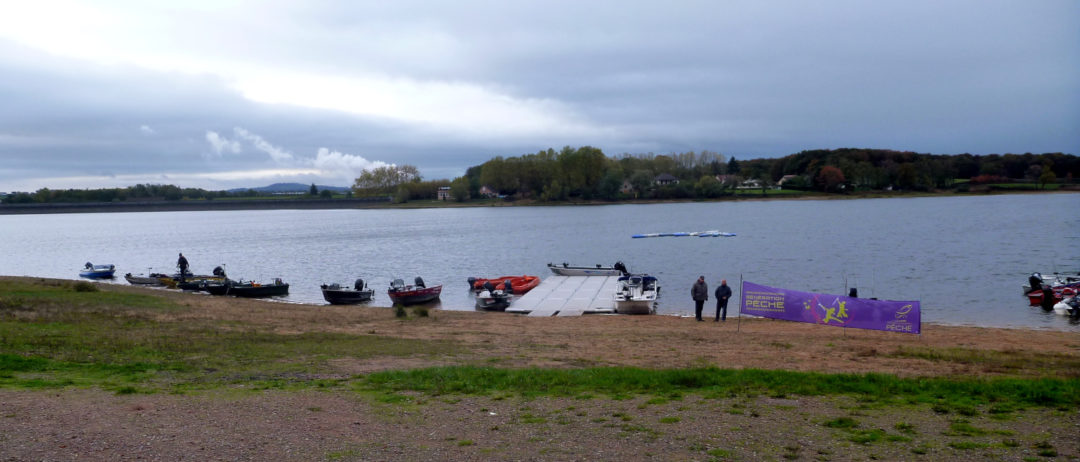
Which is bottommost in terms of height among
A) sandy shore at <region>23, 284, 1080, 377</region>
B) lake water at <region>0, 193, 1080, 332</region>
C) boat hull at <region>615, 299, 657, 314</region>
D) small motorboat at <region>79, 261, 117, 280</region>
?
lake water at <region>0, 193, 1080, 332</region>

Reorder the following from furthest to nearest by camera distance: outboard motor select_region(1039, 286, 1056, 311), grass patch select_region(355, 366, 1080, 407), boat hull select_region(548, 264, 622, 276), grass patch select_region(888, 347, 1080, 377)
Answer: boat hull select_region(548, 264, 622, 276) < outboard motor select_region(1039, 286, 1056, 311) < grass patch select_region(888, 347, 1080, 377) < grass patch select_region(355, 366, 1080, 407)

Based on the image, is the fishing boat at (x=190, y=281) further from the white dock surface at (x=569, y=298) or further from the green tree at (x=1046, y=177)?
the green tree at (x=1046, y=177)

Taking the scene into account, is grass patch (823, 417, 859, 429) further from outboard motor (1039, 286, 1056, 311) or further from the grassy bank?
outboard motor (1039, 286, 1056, 311)

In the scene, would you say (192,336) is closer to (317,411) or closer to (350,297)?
(317,411)

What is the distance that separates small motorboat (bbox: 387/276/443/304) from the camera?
36.0 metres

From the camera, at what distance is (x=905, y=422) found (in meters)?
8.97

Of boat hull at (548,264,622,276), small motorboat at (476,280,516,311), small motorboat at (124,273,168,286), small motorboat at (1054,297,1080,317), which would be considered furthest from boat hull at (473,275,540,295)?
small motorboat at (1054,297,1080,317)

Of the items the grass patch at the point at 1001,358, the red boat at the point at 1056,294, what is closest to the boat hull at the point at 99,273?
the grass patch at the point at 1001,358

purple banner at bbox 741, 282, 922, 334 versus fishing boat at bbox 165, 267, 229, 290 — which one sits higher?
purple banner at bbox 741, 282, 922, 334

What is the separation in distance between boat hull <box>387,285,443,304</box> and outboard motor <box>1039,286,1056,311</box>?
89.3 ft

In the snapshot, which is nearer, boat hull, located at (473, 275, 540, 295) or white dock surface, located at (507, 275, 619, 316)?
white dock surface, located at (507, 275, 619, 316)

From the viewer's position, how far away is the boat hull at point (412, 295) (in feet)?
118

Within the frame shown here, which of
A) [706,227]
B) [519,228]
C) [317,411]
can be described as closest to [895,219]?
[706,227]

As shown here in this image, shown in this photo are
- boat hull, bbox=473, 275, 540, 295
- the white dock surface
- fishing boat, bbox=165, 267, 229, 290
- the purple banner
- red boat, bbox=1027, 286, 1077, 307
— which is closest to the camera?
the purple banner
